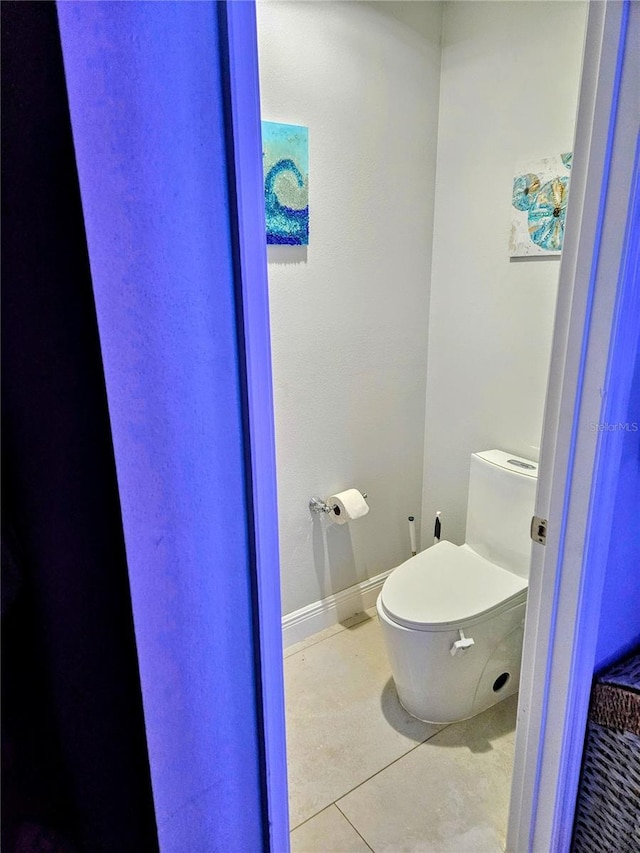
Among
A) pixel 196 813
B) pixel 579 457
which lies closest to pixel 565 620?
pixel 579 457

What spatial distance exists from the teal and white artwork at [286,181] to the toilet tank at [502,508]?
3.47ft

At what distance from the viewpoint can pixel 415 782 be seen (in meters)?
1.69

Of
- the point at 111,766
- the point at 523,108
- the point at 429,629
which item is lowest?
the point at 429,629

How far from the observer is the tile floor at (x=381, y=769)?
1.53 meters

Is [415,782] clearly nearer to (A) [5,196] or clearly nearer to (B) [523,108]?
(A) [5,196]

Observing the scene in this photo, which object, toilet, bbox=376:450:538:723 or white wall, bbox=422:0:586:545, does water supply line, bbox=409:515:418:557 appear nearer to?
white wall, bbox=422:0:586:545

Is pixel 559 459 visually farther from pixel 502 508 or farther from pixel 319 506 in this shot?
pixel 319 506

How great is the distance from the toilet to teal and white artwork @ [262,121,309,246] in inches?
41.6

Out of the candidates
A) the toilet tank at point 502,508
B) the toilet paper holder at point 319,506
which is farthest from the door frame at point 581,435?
the toilet paper holder at point 319,506

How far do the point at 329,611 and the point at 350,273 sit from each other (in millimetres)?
1395

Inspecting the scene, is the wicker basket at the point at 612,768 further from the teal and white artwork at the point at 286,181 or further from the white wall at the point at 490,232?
the teal and white artwork at the point at 286,181

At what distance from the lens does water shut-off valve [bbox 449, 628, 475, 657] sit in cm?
169

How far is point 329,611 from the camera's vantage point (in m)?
2.39

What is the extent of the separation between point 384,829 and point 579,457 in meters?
1.19
